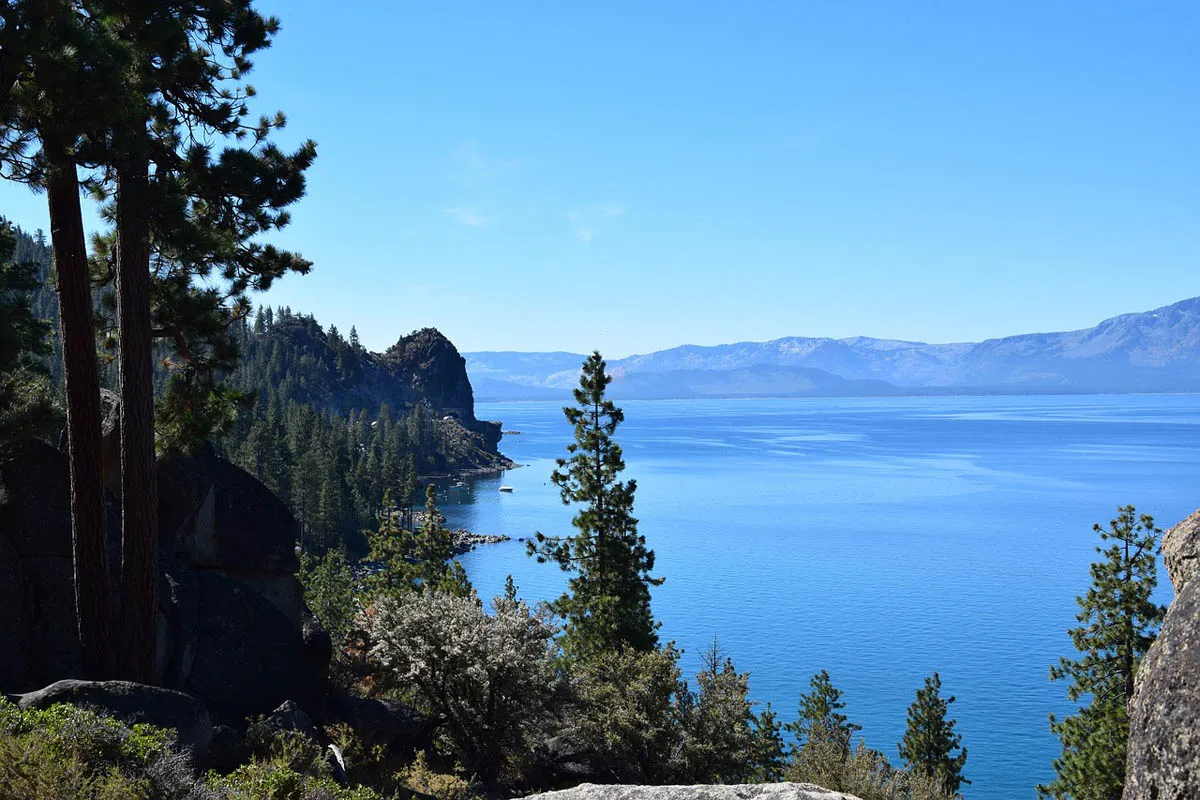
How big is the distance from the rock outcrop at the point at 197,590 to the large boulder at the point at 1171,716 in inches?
659

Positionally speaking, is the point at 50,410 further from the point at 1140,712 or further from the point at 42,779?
the point at 1140,712

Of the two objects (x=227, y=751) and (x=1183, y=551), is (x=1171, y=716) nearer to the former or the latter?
(x=1183, y=551)

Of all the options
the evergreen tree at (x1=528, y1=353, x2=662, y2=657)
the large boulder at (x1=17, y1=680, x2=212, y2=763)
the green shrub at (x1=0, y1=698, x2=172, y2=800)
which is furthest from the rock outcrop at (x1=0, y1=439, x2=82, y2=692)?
the evergreen tree at (x1=528, y1=353, x2=662, y2=657)

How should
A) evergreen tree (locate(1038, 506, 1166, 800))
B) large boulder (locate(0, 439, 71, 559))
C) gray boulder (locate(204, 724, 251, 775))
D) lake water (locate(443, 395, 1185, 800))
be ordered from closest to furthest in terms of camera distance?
gray boulder (locate(204, 724, 251, 775))
large boulder (locate(0, 439, 71, 559))
evergreen tree (locate(1038, 506, 1166, 800))
lake water (locate(443, 395, 1185, 800))

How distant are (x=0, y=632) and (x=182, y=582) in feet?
12.8

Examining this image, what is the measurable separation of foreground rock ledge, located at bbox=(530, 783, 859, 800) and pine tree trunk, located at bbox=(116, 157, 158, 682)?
12189 mm

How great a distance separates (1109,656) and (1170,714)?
3636 centimetres

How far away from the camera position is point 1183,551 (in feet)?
18.0

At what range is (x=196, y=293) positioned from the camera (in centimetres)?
1753

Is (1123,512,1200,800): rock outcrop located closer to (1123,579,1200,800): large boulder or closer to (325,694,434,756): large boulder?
(1123,579,1200,800): large boulder

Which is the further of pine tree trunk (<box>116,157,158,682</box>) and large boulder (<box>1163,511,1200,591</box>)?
pine tree trunk (<box>116,157,158,682</box>)

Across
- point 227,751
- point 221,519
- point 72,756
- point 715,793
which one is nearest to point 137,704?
point 227,751

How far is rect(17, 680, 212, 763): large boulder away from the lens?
11.6 meters

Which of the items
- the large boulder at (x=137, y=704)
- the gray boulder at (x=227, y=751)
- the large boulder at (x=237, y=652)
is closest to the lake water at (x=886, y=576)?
the large boulder at (x=237, y=652)
